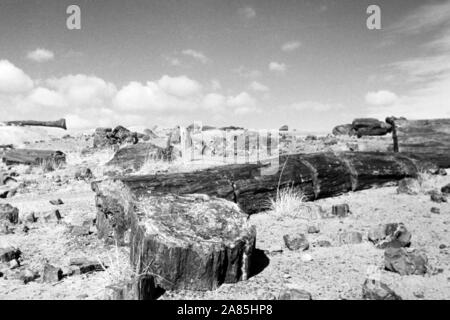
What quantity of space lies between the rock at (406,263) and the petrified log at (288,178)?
2.83 m

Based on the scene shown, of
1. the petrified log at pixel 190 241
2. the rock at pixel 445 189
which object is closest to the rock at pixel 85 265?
the petrified log at pixel 190 241

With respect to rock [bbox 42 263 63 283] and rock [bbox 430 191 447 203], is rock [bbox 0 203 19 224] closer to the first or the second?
rock [bbox 42 263 63 283]

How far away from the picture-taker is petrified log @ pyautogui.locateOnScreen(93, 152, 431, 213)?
621 cm

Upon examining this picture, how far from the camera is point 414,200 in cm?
694

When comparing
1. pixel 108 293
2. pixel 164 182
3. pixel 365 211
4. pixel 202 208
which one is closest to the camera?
pixel 108 293

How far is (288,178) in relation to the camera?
705 cm

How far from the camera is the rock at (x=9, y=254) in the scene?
4.80 metres

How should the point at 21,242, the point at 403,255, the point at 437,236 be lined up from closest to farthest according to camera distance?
the point at 403,255, the point at 437,236, the point at 21,242

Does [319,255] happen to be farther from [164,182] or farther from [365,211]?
[164,182]

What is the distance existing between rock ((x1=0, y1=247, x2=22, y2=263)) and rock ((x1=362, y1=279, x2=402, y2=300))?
13.4ft

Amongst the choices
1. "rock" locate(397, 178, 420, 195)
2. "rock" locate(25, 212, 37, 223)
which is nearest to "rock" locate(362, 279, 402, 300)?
"rock" locate(397, 178, 420, 195)

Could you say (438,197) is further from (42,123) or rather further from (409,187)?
(42,123)

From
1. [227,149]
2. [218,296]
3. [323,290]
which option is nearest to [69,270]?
[218,296]

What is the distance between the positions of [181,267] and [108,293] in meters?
0.70
